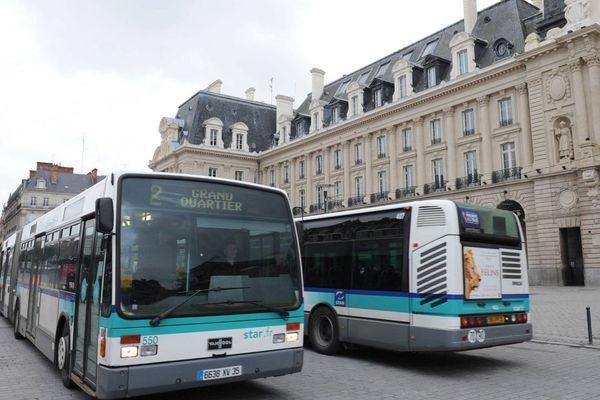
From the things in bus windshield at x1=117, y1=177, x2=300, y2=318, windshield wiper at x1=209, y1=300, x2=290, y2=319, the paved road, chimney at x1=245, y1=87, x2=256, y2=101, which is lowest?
the paved road

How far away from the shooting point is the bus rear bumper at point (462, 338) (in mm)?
7762

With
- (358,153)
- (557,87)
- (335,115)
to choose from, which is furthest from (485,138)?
(335,115)

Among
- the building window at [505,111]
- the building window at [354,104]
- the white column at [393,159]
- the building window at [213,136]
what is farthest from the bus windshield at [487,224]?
the building window at [213,136]

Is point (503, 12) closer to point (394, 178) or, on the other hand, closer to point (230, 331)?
point (394, 178)

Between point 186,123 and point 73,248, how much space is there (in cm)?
5602

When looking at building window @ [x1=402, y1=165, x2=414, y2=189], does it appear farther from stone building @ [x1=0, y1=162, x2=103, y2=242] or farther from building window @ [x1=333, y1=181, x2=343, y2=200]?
stone building @ [x1=0, y1=162, x2=103, y2=242]

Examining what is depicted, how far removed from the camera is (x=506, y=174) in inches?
1388

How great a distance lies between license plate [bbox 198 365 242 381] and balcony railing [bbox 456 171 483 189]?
33.8m

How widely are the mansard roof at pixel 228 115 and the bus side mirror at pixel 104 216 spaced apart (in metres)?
54.6

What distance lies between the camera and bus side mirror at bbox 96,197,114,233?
17.3ft

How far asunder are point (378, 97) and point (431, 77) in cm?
592

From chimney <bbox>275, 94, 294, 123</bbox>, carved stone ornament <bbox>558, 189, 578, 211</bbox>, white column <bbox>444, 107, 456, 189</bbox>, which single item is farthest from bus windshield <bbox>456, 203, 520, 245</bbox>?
chimney <bbox>275, 94, 294, 123</bbox>

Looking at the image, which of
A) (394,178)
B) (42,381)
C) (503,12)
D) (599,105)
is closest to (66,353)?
(42,381)

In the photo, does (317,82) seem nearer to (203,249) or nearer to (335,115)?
(335,115)
